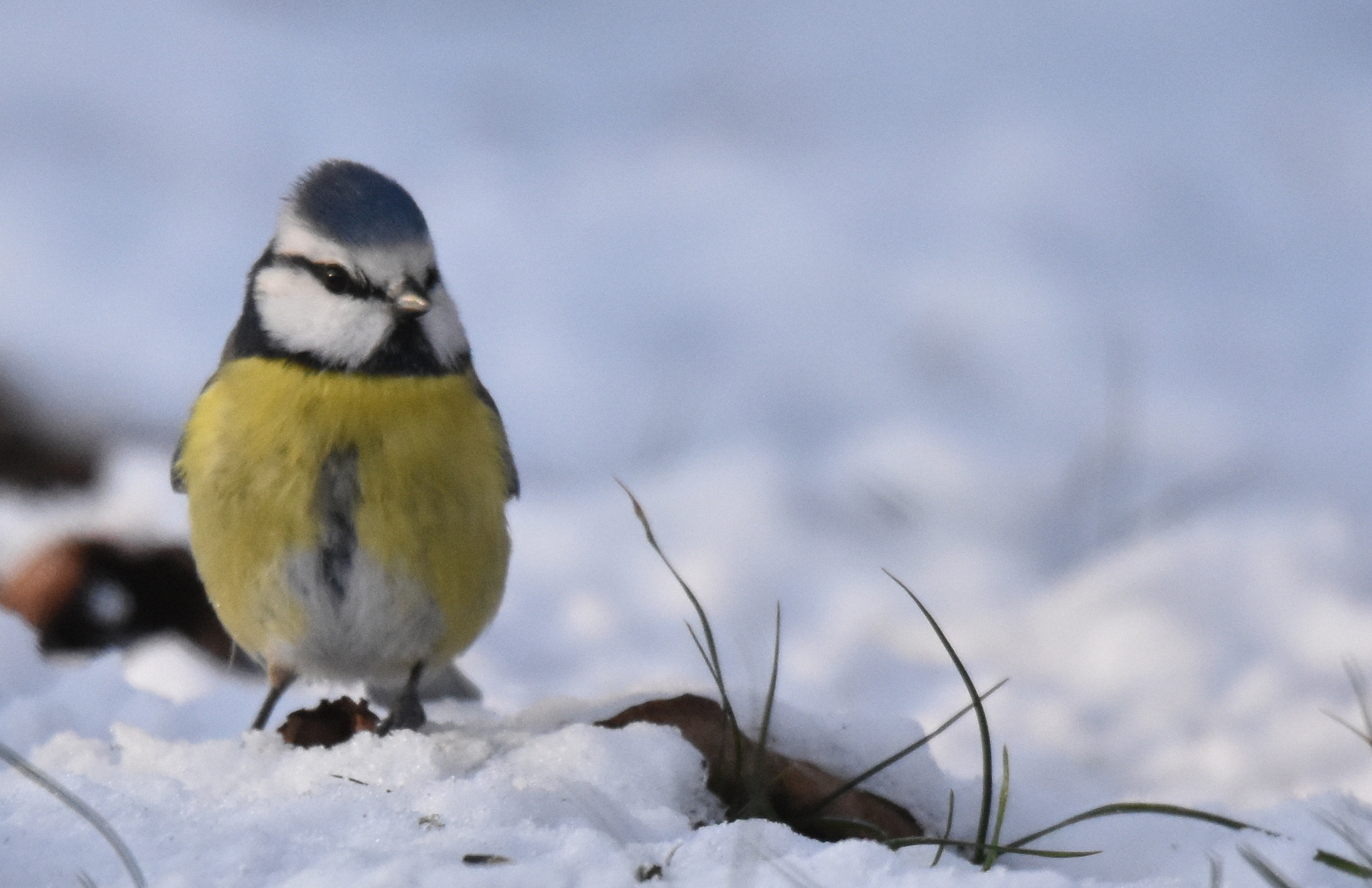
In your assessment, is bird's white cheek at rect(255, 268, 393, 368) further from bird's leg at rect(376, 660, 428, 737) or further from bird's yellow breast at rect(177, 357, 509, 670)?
bird's leg at rect(376, 660, 428, 737)

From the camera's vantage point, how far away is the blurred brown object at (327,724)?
212 cm

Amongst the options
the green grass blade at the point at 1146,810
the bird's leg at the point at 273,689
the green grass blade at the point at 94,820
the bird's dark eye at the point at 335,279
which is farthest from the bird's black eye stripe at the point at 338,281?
the green grass blade at the point at 1146,810

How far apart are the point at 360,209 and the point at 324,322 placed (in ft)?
0.64

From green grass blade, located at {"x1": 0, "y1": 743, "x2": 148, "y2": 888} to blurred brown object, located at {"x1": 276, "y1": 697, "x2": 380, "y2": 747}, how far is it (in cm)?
61

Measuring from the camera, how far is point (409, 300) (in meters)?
2.20

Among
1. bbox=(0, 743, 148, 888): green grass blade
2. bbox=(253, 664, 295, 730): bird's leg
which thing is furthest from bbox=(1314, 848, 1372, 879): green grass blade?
bbox=(253, 664, 295, 730): bird's leg

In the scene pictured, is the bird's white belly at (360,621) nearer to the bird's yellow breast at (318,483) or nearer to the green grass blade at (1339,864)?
the bird's yellow breast at (318,483)

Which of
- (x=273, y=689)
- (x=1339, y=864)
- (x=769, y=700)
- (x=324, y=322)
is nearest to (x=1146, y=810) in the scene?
(x=1339, y=864)

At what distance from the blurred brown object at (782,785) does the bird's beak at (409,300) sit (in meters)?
0.73

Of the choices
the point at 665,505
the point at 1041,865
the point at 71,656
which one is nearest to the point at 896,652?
the point at 665,505

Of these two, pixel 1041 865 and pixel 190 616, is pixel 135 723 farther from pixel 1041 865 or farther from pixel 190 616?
pixel 1041 865

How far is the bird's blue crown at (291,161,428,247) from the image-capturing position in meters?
2.22

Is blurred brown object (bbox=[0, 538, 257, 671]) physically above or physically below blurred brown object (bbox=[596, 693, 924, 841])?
below

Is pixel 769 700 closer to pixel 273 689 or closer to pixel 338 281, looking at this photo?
pixel 338 281
